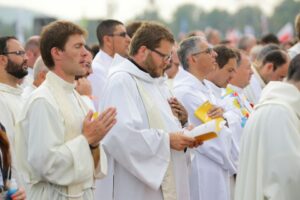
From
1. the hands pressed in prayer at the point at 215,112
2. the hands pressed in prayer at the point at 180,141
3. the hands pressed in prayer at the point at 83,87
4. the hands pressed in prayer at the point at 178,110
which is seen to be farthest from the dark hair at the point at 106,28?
the hands pressed in prayer at the point at 180,141

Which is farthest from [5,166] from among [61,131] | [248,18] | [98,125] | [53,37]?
[248,18]

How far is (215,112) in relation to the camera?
380 inches

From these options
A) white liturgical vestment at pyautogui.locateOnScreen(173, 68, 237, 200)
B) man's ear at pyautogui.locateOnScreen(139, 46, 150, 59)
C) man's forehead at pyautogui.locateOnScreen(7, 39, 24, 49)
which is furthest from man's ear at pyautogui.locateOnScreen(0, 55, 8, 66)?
white liturgical vestment at pyautogui.locateOnScreen(173, 68, 237, 200)

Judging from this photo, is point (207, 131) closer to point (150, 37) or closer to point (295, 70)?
point (150, 37)

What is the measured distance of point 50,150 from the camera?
25.0 feet

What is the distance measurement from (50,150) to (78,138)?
278 millimetres

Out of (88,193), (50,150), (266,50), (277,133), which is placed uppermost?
(277,133)

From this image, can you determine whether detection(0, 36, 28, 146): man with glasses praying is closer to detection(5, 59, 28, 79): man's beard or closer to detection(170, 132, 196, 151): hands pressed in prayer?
detection(5, 59, 28, 79): man's beard

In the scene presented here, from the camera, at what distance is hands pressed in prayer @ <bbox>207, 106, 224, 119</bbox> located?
9594mm

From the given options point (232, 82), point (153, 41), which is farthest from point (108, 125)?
point (232, 82)

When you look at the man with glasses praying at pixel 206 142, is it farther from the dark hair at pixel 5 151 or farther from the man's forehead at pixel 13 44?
the dark hair at pixel 5 151

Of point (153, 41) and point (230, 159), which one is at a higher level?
point (153, 41)

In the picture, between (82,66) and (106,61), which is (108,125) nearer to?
(82,66)

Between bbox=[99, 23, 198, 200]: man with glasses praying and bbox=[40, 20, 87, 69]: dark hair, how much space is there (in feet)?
3.17
